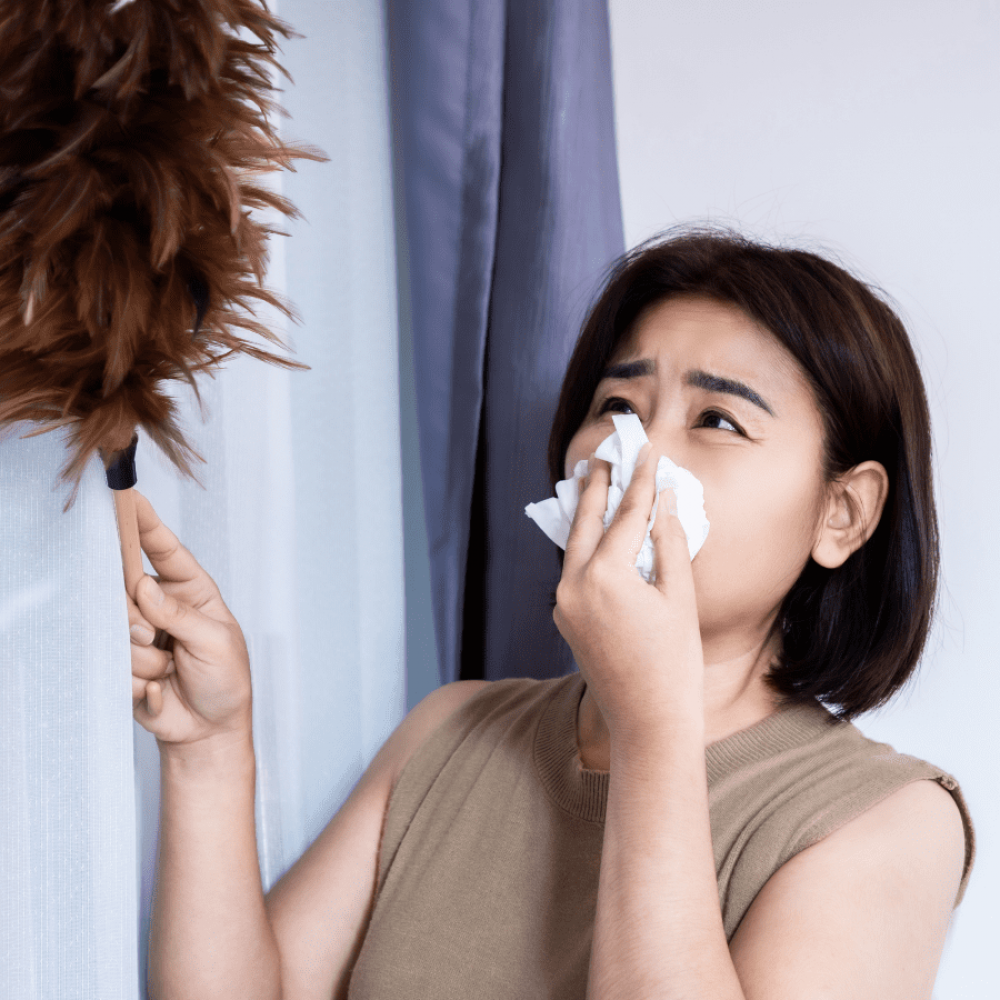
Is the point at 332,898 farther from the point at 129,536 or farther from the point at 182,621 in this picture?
the point at 129,536

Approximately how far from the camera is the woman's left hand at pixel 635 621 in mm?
650

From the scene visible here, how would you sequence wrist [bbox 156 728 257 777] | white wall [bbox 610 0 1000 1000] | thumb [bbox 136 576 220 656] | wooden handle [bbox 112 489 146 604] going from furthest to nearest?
white wall [bbox 610 0 1000 1000]
wrist [bbox 156 728 257 777]
thumb [bbox 136 576 220 656]
wooden handle [bbox 112 489 146 604]

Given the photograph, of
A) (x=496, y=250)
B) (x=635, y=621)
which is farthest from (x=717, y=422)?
(x=496, y=250)

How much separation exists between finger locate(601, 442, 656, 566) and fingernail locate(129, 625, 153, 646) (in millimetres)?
340

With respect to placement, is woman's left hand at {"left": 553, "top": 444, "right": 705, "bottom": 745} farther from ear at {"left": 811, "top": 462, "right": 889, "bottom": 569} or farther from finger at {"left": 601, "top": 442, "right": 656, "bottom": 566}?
ear at {"left": 811, "top": 462, "right": 889, "bottom": 569}

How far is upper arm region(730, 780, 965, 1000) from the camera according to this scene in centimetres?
61

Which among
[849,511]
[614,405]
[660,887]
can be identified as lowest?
[660,887]

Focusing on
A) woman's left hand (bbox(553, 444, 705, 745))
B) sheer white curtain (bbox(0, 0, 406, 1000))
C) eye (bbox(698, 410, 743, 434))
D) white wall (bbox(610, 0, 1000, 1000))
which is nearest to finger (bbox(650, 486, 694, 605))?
woman's left hand (bbox(553, 444, 705, 745))

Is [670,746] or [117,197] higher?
[117,197]

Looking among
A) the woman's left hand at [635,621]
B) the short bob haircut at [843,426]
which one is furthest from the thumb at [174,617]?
the short bob haircut at [843,426]

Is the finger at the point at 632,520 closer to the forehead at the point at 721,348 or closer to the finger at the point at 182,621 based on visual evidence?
the forehead at the point at 721,348

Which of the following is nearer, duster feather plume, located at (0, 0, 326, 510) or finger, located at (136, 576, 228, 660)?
duster feather plume, located at (0, 0, 326, 510)

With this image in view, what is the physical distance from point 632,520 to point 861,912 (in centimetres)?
32

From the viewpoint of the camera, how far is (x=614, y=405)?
85 cm
